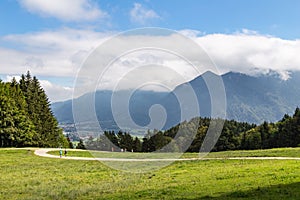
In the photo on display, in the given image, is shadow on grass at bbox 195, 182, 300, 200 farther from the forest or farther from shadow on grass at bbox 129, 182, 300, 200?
the forest

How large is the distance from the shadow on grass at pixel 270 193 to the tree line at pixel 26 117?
227 ft

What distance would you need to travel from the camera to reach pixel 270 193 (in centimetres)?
1833

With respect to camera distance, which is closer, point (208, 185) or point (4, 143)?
point (208, 185)

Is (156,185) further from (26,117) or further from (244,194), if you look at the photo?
(26,117)

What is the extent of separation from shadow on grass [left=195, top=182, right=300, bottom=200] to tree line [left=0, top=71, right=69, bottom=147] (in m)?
69.1

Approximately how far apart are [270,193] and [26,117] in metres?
76.8

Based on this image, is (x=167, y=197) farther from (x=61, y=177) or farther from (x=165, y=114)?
(x=61, y=177)

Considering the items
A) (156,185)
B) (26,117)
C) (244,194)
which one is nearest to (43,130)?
→ (26,117)

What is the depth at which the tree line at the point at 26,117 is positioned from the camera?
81250mm

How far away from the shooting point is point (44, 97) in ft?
337

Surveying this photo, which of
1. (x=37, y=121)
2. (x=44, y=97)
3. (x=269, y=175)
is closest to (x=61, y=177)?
(x=269, y=175)

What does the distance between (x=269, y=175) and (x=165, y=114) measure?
24.6ft

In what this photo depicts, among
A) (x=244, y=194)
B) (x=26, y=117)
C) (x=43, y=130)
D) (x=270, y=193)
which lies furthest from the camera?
(x=43, y=130)

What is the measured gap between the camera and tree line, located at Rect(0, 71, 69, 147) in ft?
267
